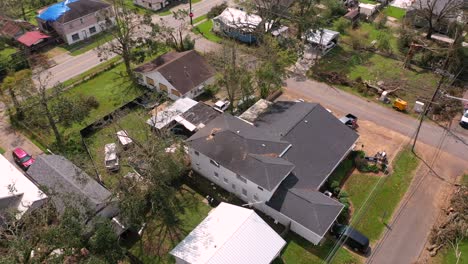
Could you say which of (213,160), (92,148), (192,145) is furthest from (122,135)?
(213,160)

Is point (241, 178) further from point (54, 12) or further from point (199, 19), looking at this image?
point (54, 12)

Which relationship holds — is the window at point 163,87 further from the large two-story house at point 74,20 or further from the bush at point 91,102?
the large two-story house at point 74,20

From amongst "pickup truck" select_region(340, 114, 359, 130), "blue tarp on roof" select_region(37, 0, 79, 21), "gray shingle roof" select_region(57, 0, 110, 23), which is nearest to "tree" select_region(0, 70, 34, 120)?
"gray shingle roof" select_region(57, 0, 110, 23)

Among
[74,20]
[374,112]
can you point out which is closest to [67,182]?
[374,112]

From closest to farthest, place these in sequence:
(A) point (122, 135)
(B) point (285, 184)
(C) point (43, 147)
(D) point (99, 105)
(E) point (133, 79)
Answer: (B) point (285, 184) → (A) point (122, 135) → (C) point (43, 147) → (D) point (99, 105) → (E) point (133, 79)

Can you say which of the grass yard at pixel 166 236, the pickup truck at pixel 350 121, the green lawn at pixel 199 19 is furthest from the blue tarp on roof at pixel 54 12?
the pickup truck at pixel 350 121

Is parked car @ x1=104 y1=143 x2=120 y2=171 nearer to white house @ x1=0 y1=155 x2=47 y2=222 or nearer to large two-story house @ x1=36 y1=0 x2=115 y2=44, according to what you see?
white house @ x1=0 y1=155 x2=47 y2=222

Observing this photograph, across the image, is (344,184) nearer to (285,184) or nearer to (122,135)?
(285,184)
